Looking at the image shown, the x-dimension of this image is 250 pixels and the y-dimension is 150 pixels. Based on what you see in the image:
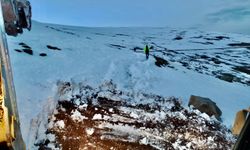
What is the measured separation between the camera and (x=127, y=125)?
14055 mm

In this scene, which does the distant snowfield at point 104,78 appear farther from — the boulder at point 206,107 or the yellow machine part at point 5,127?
the yellow machine part at point 5,127

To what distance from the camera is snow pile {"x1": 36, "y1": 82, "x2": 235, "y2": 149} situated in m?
12.4

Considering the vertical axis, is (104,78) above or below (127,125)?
above

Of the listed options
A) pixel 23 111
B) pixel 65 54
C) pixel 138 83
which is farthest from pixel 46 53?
pixel 23 111

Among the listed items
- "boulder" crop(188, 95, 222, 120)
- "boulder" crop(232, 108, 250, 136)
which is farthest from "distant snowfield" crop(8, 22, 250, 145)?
"boulder" crop(232, 108, 250, 136)

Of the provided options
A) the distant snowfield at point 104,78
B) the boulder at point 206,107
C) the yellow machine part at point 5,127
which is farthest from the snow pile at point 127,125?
the yellow machine part at point 5,127

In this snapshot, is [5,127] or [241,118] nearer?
[5,127]

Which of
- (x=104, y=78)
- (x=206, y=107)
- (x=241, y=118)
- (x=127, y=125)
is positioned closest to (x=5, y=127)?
(x=241, y=118)

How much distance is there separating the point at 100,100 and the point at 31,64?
840cm

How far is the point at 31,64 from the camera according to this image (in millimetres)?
22641

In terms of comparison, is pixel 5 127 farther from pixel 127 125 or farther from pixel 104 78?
pixel 104 78

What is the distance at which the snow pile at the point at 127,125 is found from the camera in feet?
40.5

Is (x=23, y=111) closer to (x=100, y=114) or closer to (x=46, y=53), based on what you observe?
(x=100, y=114)

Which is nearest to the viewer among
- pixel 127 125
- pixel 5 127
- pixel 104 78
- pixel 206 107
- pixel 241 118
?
pixel 5 127
